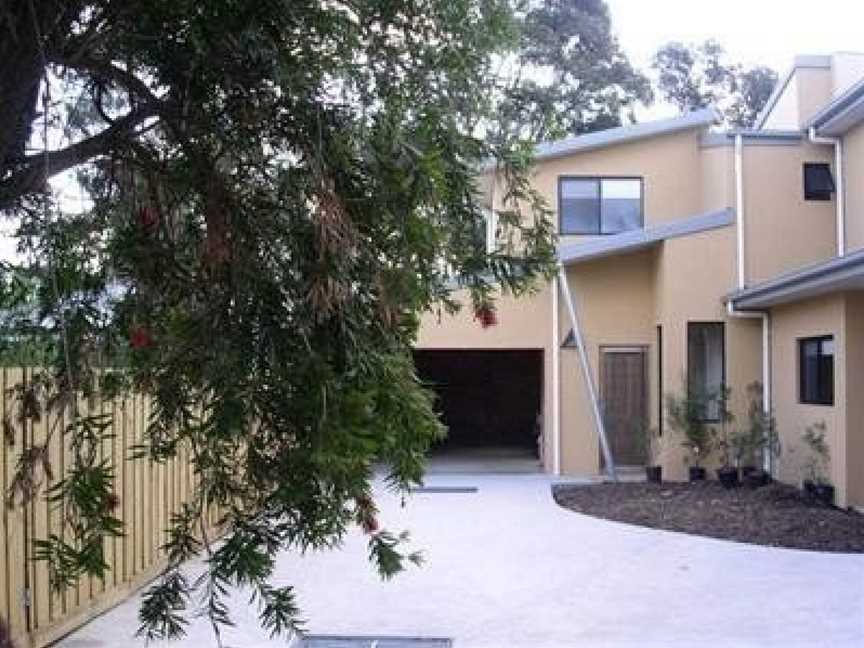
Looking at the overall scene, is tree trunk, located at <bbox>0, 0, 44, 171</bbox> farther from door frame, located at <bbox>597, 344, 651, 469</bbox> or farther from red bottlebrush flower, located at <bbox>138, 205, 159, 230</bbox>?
door frame, located at <bbox>597, 344, 651, 469</bbox>

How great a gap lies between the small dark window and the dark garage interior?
405 inches

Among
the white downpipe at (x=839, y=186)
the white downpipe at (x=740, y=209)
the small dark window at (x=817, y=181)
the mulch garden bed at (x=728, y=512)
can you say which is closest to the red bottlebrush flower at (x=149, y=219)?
the mulch garden bed at (x=728, y=512)

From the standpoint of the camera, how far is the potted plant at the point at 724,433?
Answer: 59.5 ft

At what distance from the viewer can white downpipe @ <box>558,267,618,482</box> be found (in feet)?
61.8

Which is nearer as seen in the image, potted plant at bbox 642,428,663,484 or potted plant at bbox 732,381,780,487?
potted plant at bbox 732,381,780,487

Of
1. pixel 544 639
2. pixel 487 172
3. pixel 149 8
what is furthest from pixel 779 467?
pixel 149 8

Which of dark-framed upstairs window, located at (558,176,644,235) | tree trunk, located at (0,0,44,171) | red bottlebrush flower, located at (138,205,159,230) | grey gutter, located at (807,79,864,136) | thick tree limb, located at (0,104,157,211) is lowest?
red bottlebrush flower, located at (138,205,159,230)

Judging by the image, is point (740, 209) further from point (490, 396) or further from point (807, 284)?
point (490, 396)

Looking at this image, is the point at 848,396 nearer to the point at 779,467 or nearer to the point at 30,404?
the point at 779,467

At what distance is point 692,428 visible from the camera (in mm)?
18375

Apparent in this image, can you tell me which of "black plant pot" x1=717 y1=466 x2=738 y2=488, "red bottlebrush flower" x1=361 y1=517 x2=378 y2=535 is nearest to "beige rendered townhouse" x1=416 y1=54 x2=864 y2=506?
"black plant pot" x1=717 y1=466 x2=738 y2=488

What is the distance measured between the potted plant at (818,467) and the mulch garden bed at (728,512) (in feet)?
0.61

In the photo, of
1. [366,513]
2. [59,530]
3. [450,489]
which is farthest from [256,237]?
[450,489]

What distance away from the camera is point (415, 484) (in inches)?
113
